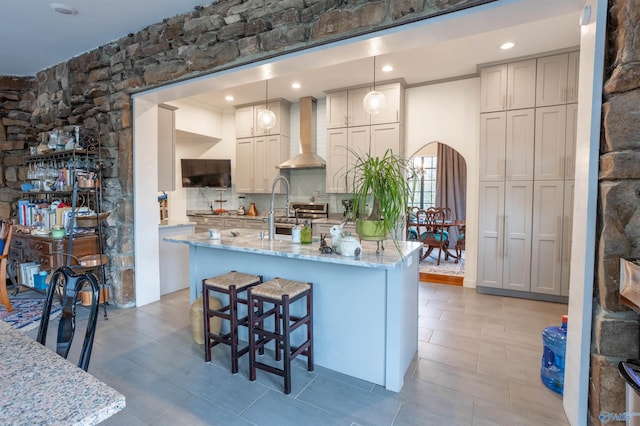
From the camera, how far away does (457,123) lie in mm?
4477

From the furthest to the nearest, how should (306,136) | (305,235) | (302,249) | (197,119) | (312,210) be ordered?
1. (197,119)
2. (312,210)
3. (306,136)
4. (305,235)
5. (302,249)

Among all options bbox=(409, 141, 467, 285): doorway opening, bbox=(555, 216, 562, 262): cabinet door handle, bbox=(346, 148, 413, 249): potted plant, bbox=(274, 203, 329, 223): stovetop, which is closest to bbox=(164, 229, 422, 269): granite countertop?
bbox=(346, 148, 413, 249): potted plant

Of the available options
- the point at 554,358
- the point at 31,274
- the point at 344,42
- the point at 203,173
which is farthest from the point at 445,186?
the point at 31,274

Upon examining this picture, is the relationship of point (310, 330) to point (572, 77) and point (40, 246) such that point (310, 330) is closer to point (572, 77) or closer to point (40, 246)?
point (40, 246)

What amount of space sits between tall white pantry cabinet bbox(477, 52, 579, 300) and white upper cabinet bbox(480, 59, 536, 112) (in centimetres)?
1

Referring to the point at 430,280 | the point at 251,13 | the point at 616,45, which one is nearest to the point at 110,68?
the point at 251,13

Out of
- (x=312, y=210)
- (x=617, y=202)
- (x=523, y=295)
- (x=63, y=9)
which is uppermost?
(x=63, y=9)

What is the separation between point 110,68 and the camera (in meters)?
3.52

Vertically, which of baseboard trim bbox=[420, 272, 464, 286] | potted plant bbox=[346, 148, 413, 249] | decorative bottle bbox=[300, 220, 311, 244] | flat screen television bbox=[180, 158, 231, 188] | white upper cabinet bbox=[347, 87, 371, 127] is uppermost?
white upper cabinet bbox=[347, 87, 371, 127]

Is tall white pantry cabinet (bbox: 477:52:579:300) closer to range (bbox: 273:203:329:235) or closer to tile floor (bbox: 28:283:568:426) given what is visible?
tile floor (bbox: 28:283:568:426)

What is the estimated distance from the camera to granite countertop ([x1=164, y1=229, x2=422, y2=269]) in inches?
78.5

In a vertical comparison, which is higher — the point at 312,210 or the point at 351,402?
the point at 312,210

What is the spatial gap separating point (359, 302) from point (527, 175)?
296 cm

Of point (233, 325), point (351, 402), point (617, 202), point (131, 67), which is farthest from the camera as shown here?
point (131, 67)
